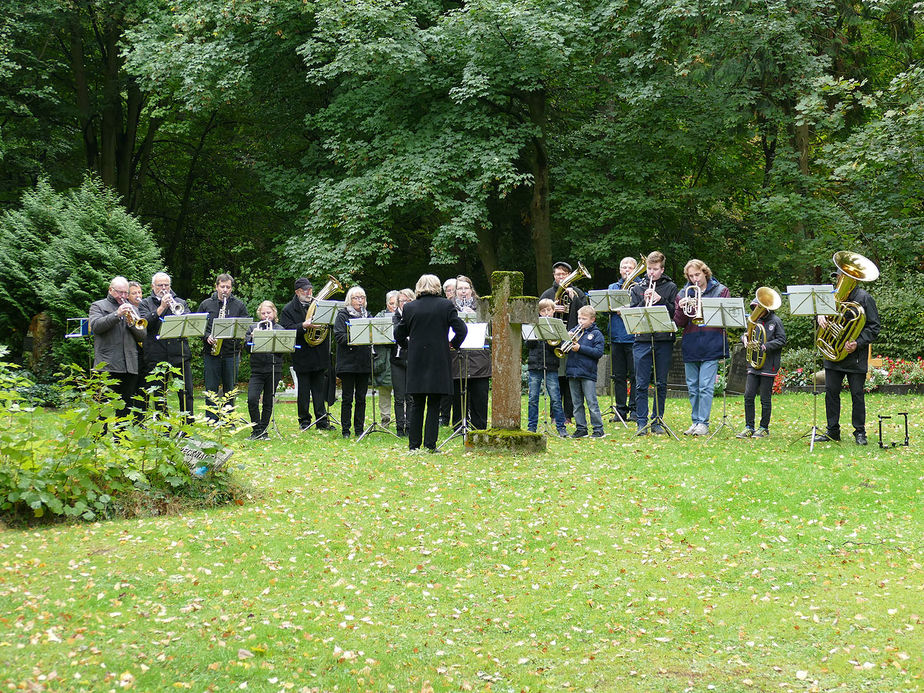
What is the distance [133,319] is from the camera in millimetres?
11477

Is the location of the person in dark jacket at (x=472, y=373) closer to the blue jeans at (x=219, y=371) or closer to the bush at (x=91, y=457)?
the blue jeans at (x=219, y=371)

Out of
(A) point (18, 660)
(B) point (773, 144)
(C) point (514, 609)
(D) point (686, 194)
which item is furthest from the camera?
(B) point (773, 144)

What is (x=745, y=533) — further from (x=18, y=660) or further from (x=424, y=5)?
(x=424, y=5)

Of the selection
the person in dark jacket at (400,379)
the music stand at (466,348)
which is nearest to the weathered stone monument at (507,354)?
the music stand at (466,348)

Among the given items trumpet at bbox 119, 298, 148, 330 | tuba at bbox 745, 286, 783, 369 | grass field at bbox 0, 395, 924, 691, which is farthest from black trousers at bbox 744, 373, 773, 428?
trumpet at bbox 119, 298, 148, 330

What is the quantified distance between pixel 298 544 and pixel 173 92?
18.9 m

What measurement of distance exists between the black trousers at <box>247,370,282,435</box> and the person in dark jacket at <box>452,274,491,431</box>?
105 inches

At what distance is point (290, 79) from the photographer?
2383 cm

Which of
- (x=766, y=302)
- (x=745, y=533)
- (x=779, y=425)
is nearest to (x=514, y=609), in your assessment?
(x=745, y=533)

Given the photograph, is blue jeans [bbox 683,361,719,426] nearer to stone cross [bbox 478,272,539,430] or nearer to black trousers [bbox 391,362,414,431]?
stone cross [bbox 478,272,539,430]

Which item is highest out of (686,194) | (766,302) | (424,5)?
(424,5)

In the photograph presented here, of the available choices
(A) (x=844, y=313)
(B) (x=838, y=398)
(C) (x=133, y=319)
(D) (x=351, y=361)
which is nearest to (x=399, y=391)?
(D) (x=351, y=361)

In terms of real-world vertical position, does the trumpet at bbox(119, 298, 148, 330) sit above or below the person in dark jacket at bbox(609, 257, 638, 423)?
above

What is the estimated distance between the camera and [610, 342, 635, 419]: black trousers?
1399cm
